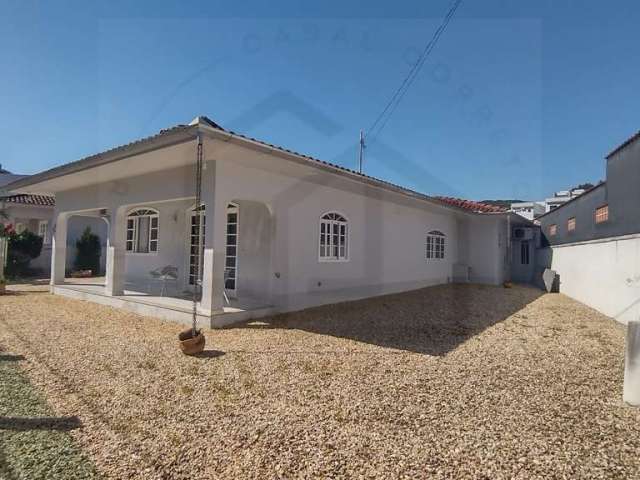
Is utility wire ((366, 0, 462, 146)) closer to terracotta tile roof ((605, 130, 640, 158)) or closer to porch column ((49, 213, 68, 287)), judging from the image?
terracotta tile roof ((605, 130, 640, 158))

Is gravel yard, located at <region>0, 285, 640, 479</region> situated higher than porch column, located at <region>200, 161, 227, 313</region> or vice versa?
porch column, located at <region>200, 161, 227, 313</region>

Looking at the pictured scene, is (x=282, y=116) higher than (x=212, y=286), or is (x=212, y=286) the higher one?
(x=282, y=116)

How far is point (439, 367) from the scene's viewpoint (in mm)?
4789

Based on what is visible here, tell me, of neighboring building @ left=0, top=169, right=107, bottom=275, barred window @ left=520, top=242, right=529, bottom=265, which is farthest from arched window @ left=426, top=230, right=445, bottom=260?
neighboring building @ left=0, top=169, right=107, bottom=275

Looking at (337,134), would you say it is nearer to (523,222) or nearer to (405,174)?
(405,174)

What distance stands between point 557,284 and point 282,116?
13.0 metres

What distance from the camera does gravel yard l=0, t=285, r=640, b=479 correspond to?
2639 mm

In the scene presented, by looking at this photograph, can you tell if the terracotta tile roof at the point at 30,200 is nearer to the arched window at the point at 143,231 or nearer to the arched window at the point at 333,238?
the arched window at the point at 143,231

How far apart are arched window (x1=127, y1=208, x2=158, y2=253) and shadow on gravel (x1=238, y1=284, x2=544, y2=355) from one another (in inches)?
247

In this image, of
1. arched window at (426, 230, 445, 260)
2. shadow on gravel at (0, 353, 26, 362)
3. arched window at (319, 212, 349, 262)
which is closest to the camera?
shadow on gravel at (0, 353, 26, 362)

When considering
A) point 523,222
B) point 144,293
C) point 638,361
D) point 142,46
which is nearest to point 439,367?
point 638,361

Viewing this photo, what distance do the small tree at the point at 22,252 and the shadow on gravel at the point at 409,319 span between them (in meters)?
14.0

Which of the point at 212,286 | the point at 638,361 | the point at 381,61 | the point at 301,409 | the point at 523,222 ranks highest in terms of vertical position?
the point at 381,61

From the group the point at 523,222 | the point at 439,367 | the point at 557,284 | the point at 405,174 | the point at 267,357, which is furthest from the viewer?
the point at 523,222
